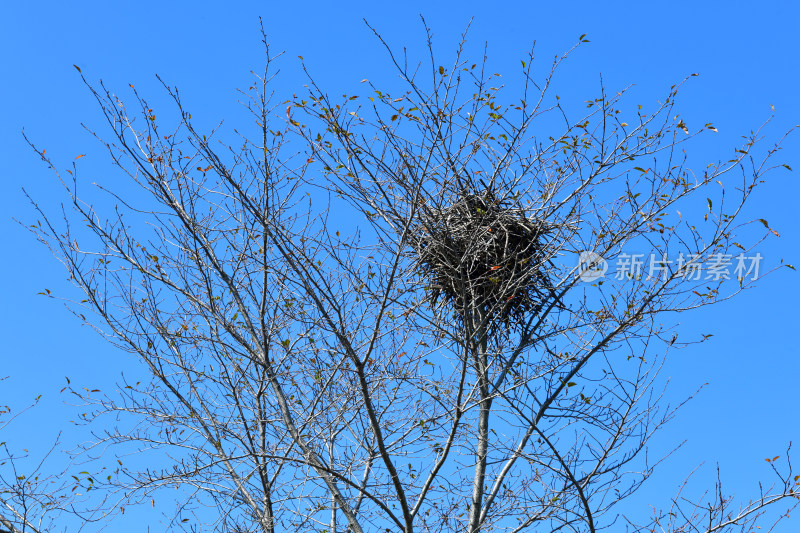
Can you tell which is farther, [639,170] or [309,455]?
[639,170]

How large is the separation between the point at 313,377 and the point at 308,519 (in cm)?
102

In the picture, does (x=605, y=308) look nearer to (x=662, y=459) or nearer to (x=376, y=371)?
(x=662, y=459)

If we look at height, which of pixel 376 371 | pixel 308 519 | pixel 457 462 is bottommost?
pixel 308 519

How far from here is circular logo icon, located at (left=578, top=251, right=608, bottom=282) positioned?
5.50 meters

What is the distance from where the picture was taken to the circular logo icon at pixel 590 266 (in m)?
5.50

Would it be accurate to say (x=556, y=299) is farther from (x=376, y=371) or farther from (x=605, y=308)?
(x=376, y=371)

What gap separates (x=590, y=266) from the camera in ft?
18.2

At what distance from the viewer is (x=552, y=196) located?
5.94 meters

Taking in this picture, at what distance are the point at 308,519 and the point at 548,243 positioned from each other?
9.21 ft

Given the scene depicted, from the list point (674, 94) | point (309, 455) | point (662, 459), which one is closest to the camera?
point (309, 455)

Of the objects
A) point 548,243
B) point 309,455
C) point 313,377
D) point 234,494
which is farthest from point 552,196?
point 234,494

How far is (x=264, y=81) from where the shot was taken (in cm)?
514

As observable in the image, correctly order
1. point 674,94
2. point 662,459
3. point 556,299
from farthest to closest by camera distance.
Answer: point 556,299
point 674,94
point 662,459

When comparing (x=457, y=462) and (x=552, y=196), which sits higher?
(x=552, y=196)
